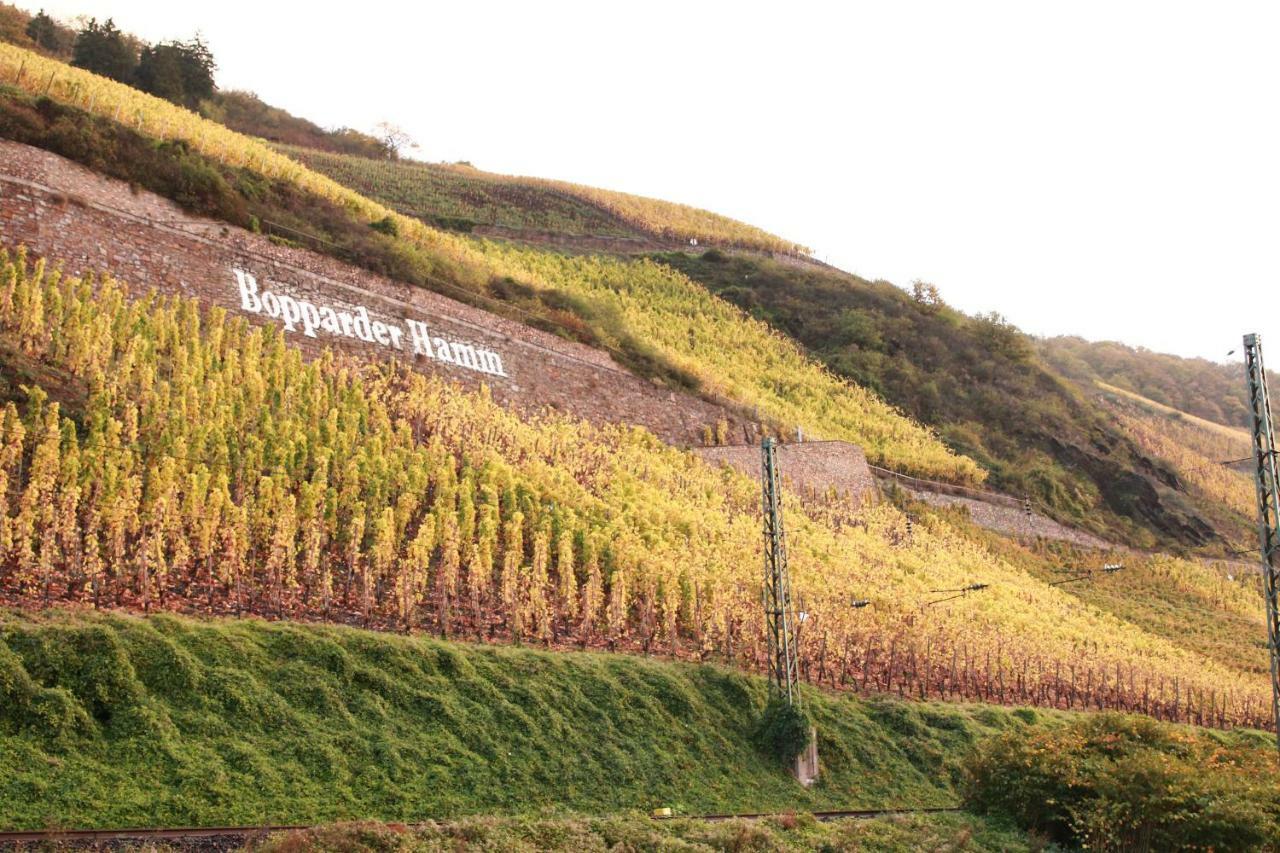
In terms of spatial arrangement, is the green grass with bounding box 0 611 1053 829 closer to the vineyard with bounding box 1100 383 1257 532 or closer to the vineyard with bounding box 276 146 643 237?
the vineyard with bounding box 1100 383 1257 532

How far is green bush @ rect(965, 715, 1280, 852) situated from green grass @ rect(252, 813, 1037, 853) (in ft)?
2.14

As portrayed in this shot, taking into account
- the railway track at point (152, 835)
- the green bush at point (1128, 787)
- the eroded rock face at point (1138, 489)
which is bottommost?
the railway track at point (152, 835)

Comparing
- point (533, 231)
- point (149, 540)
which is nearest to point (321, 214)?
point (149, 540)

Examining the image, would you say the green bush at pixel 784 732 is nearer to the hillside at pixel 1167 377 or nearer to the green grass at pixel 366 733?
the green grass at pixel 366 733

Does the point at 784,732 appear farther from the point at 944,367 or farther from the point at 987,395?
the point at 944,367

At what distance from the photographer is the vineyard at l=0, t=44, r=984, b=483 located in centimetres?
3145

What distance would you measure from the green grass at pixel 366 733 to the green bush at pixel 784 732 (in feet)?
1.30

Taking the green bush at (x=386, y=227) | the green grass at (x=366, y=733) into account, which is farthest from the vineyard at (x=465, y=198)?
the green grass at (x=366, y=733)

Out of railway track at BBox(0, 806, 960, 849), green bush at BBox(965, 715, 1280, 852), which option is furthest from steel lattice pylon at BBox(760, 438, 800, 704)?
railway track at BBox(0, 806, 960, 849)

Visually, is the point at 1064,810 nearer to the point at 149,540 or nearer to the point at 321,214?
the point at 149,540

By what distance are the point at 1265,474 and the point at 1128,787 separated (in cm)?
422

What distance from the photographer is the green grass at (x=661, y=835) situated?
12.1 m

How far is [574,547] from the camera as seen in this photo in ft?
76.8

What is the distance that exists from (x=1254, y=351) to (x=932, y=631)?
13001 mm
